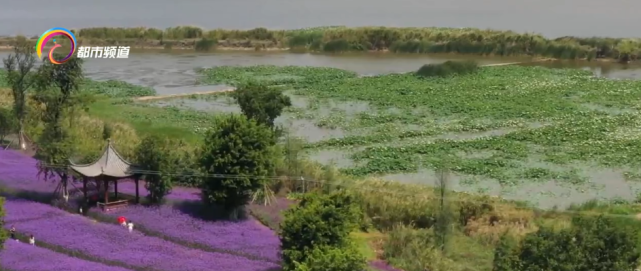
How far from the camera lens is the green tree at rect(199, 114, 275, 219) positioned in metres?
21.0

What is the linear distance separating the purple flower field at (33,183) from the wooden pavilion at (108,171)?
117 centimetres

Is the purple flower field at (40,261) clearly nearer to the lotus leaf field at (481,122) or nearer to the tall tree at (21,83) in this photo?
the lotus leaf field at (481,122)

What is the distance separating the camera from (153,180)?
867 inches

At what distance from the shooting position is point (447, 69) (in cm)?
4619

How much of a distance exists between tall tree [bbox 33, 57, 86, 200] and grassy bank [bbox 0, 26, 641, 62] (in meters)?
39.4

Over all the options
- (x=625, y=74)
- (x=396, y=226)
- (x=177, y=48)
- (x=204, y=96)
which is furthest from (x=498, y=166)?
(x=177, y=48)

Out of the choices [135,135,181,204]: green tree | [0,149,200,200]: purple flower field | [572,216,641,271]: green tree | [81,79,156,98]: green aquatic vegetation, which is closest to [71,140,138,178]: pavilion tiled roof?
[135,135,181,204]: green tree

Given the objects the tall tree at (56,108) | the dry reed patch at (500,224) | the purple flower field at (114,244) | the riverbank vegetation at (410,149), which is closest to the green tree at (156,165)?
the riverbank vegetation at (410,149)

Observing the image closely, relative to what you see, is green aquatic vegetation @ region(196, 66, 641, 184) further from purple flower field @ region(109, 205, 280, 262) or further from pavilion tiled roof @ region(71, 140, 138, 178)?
pavilion tiled roof @ region(71, 140, 138, 178)

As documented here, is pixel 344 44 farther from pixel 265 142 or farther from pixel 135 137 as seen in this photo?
pixel 265 142

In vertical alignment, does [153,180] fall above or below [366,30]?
below

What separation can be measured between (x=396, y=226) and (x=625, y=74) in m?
34.9

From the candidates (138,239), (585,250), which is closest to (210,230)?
(138,239)

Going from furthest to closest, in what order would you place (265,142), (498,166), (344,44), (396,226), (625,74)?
(344,44), (625,74), (498,166), (265,142), (396,226)
